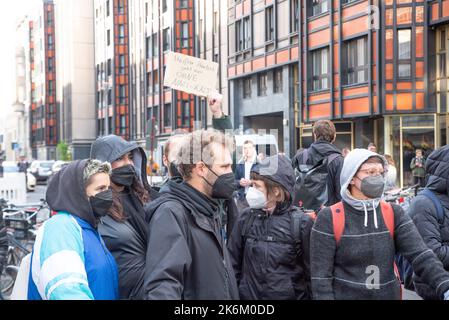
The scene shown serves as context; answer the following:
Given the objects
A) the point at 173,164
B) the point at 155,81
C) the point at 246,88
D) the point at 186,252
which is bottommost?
the point at 186,252

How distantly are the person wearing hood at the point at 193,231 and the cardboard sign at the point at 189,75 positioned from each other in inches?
64.9

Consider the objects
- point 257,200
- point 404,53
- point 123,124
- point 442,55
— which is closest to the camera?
point 257,200

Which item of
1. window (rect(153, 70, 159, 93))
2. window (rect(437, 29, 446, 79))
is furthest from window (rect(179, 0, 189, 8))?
window (rect(437, 29, 446, 79))

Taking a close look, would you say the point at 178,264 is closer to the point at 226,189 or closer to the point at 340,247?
the point at 226,189

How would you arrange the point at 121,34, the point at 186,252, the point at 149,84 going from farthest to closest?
the point at 149,84
the point at 121,34
the point at 186,252

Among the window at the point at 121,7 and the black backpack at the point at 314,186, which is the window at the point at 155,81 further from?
the black backpack at the point at 314,186

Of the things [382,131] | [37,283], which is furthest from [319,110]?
[37,283]

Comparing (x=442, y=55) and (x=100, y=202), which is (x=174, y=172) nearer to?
(x=100, y=202)

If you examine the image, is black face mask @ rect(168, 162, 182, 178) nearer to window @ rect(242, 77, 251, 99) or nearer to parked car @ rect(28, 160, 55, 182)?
window @ rect(242, 77, 251, 99)

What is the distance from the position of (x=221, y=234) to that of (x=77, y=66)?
16.9 feet

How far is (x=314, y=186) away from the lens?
6.09m

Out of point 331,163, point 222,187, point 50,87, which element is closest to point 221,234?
point 222,187

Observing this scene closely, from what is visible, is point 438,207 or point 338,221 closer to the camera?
point 338,221

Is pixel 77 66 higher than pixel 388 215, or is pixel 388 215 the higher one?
pixel 77 66
